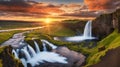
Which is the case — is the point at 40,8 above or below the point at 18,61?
above

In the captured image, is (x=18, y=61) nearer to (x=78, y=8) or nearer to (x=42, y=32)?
(x=42, y=32)

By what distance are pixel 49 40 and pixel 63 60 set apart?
1.06 m

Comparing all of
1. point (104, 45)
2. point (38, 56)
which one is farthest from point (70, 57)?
point (104, 45)

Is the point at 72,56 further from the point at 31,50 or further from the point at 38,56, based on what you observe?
the point at 31,50

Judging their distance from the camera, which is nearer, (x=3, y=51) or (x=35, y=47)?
(x=3, y=51)

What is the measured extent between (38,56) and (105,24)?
11.2ft

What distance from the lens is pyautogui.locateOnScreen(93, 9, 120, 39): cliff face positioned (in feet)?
68.8

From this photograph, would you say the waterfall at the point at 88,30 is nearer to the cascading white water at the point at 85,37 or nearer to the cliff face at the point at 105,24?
the cascading white water at the point at 85,37

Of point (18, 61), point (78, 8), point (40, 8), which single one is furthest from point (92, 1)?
point (18, 61)

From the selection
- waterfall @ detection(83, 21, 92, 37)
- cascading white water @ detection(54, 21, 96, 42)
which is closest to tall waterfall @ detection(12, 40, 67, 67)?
cascading white water @ detection(54, 21, 96, 42)

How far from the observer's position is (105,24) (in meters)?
21.2

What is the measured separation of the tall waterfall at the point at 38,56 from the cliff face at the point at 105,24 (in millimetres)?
2030

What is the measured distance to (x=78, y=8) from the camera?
68.6ft

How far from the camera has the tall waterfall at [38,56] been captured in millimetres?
19812
